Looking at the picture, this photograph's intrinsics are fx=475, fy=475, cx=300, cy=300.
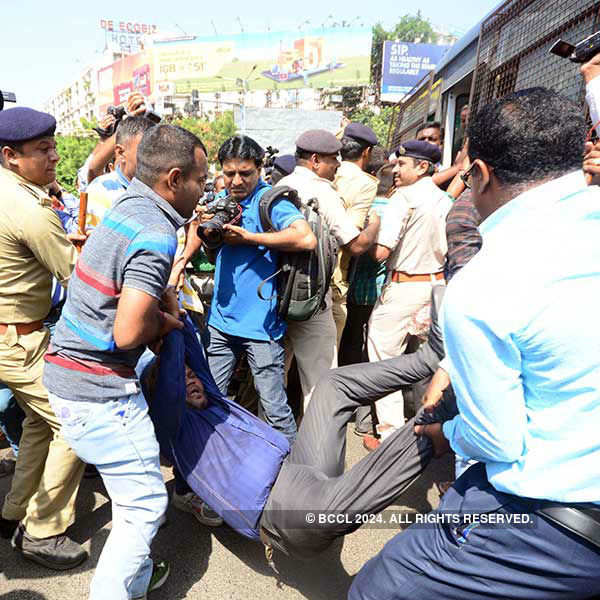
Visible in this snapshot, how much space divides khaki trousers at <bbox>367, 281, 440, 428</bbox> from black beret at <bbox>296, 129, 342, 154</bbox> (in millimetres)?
983

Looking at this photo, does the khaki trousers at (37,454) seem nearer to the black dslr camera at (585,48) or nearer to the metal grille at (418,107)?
the black dslr camera at (585,48)

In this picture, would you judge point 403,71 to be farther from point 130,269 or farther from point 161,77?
point 130,269

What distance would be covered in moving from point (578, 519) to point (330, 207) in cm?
228

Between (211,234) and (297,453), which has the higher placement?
(211,234)

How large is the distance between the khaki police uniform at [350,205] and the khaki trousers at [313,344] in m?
0.30

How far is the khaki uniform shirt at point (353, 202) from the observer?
10.7 feet

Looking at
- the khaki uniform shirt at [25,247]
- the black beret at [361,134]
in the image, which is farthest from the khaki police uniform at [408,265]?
the khaki uniform shirt at [25,247]

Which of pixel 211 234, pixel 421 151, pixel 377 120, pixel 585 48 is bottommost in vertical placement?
pixel 211 234

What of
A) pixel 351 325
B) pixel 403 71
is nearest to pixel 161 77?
pixel 403 71

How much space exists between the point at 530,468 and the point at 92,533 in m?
2.15

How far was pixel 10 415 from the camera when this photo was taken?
8.27ft

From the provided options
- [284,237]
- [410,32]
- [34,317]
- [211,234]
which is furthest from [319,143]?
[410,32]

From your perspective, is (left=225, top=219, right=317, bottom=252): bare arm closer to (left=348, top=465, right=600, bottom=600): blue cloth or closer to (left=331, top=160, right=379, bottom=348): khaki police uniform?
(left=331, top=160, right=379, bottom=348): khaki police uniform

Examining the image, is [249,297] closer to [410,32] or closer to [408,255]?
[408,255]
